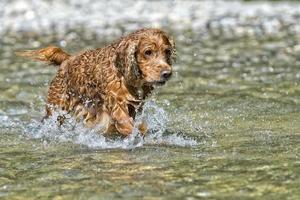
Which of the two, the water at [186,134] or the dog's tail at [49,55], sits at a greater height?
the dog's tail at [49,55]

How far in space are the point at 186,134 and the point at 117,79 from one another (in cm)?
110

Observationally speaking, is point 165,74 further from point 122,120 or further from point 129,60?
point 122,120

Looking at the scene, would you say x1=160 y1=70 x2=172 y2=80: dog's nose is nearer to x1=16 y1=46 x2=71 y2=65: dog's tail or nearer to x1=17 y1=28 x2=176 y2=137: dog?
x1=17 y1=28 x2=176 y2=137: dog

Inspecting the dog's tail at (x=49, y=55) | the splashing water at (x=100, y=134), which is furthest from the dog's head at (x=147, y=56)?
the dog's tail at (x=49, y=55)

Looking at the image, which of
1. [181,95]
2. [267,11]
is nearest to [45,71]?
[181,95]

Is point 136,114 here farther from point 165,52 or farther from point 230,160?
point 230,160

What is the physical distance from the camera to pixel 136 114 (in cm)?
884

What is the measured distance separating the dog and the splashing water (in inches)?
3.8

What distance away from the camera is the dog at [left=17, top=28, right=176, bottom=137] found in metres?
8.28

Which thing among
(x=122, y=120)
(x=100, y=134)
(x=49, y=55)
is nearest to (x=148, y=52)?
(x=122, y=120)

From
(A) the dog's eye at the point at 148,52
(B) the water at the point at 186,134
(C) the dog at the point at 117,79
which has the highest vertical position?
(A) the dog's eye at the point at 148,52

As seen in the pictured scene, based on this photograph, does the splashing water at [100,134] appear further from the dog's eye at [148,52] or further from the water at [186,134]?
the dog's eye at [148,52]

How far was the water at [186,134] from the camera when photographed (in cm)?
657

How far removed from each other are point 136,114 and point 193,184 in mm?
2371
